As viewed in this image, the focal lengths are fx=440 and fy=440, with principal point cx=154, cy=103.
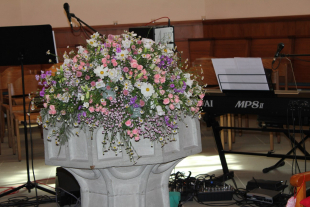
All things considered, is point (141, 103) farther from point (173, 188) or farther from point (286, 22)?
Result: point (286, 22)

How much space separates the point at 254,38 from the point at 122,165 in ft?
17.5

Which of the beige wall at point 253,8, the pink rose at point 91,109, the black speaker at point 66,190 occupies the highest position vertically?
the beige wall at point 253,8

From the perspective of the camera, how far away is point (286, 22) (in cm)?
704

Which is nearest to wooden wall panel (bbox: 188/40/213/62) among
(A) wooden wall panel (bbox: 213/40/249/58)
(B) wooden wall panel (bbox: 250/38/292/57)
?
(A) wooden wall panel (bbox: 213/40/249/58)

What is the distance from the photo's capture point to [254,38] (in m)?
6.88

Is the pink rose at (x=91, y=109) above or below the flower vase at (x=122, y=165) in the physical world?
above

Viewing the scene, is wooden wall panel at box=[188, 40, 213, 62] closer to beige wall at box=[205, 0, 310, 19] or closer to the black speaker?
beige wall at box=[205, 0, 310, 19]

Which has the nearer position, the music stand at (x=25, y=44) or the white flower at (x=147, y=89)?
the white flower at (x=147, y=89)

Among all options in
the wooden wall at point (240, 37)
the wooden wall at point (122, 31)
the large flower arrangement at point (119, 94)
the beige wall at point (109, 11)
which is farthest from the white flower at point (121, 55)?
the beige wall at point (109, 11)

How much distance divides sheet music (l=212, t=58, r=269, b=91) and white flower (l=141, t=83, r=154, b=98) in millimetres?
1293

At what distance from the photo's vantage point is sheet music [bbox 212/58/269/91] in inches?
117

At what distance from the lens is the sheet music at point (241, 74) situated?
2982 mm

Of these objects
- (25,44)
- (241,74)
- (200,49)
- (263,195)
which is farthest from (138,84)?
(200,49)

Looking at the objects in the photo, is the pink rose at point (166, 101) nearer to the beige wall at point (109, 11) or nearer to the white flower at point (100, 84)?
the white flower at point (100, 84)
